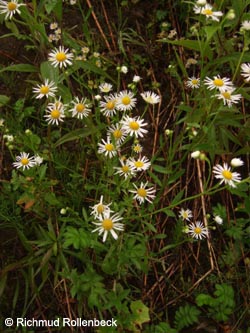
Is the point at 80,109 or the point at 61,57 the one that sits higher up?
the point at 61,57

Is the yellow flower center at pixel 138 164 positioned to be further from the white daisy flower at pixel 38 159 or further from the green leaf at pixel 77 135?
the white daisy flower at pixel 38 159

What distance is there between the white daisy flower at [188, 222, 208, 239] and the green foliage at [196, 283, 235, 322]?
23cm

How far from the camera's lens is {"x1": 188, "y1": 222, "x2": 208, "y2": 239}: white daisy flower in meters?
1.78

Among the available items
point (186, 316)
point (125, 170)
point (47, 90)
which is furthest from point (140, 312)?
point (47, 90)

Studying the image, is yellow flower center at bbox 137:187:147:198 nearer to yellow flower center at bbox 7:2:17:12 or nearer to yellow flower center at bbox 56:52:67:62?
yellow flower center at bbox 56:52:67:62

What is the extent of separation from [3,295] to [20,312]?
10 cm

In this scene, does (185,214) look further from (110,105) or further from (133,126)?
(110,105)

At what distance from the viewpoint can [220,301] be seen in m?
1.67

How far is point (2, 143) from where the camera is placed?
6.28ft

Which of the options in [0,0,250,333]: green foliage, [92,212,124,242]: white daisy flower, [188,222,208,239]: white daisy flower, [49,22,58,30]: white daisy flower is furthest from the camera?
[49,22,58,30]: white daisy flower

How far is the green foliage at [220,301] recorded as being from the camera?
1669mm

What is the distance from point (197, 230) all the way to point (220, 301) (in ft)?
1.03

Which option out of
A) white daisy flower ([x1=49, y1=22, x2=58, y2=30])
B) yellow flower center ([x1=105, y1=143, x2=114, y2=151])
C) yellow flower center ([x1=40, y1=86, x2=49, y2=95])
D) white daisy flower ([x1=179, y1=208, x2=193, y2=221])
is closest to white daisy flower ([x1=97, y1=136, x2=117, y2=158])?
yellow flower center ([x1=105, y1=143, x2=114, y2=151])

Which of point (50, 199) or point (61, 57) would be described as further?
point (61, 57)
